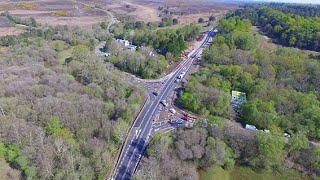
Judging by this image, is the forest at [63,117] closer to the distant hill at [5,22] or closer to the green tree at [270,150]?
the green tree at [270,150]

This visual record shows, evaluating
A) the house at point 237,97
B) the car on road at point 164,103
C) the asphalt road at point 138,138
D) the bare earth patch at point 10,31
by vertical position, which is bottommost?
the asphalt road at point 138,138

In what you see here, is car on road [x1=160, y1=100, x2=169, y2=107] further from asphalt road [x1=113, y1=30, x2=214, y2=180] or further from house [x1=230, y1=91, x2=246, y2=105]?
house [x1=230, y1=91, x2=246, y2=105]

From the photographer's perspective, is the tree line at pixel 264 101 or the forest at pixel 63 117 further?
the tree line at pixel 264 101

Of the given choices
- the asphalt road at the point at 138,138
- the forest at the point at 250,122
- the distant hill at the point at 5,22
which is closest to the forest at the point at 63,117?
the asphalt road at the point at 138,138

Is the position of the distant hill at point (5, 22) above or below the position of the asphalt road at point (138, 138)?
above

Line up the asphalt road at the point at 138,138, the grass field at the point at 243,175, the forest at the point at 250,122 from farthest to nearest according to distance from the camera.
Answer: the grass field at the point at 243,175 < the forest at the point at 250,122 < the asphalt road at the point at 138,138

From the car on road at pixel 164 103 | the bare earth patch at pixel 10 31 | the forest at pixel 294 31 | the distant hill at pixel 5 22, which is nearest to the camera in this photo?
the car on road at pixel 164 103

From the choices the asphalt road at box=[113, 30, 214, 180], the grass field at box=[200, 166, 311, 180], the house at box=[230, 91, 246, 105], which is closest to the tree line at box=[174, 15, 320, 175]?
the grass field at box=[200, 166, 311, 180]

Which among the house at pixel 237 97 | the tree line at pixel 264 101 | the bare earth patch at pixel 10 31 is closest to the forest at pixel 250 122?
the tree line at pixel 264 101
